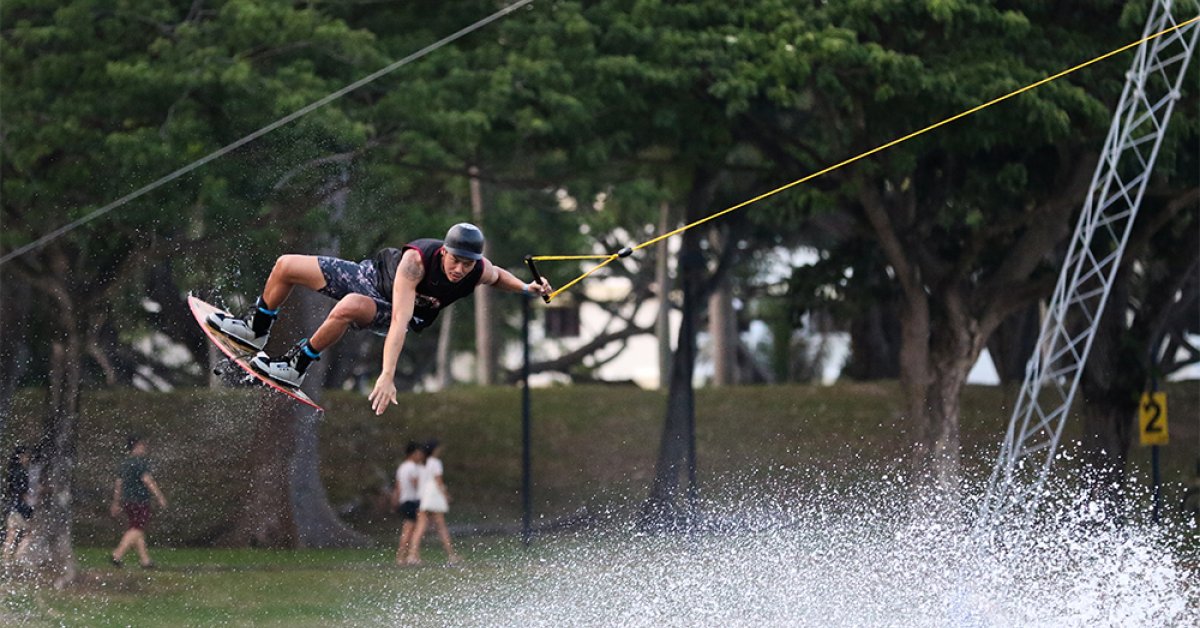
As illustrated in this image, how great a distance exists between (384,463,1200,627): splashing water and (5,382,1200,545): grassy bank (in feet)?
17.9

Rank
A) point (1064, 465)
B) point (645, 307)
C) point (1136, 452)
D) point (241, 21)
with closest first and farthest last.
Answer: point (241, 21) → point (1064, 465) → point (1136, 452) → point (645, 307)

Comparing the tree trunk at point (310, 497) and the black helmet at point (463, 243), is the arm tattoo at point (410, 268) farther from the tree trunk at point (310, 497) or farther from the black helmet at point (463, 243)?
the tree trunk at point (310, 497)

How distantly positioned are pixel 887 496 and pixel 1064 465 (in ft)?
16.7

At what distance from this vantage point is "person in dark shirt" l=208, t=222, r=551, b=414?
31.8ft

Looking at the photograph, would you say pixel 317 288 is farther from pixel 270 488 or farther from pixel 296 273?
pixel 270 488

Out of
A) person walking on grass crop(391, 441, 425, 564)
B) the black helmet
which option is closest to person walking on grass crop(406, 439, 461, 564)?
person walking on grass crop(391, 441, 425, 564)

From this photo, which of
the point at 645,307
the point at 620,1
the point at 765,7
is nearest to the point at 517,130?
the point at 620,1

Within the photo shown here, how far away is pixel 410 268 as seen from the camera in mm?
9758

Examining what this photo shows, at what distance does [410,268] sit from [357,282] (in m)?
0.74

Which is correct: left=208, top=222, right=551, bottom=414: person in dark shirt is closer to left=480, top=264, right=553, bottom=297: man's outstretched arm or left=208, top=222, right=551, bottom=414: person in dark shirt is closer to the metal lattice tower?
left=480, top=264, right=553, bottom=297: man's outstretched arm

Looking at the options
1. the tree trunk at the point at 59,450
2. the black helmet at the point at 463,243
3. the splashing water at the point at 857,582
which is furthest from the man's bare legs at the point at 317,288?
the tree trunk at the point at 59,450

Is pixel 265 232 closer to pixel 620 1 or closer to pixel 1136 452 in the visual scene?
pixel 620 1

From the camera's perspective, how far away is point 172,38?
61.0 feet

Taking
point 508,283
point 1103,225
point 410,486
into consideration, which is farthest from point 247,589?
point 1103,225
